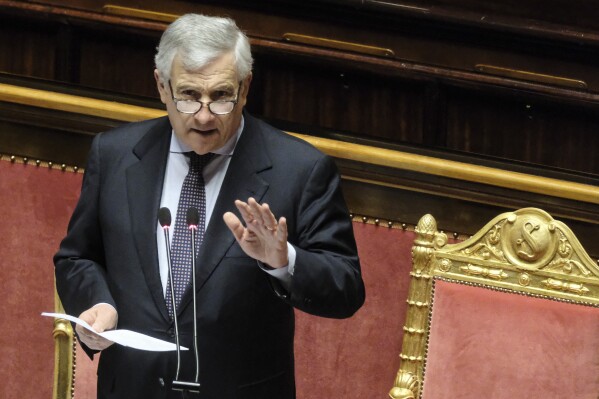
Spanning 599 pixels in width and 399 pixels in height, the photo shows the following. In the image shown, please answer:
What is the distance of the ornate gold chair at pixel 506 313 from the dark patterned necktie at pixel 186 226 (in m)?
0.37

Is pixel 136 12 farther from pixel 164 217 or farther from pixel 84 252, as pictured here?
pixel 164 217

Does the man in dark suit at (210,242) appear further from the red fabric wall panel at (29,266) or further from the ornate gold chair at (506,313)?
the red fabric wall panel at (29,266)

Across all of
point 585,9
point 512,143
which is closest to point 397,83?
point 512,143

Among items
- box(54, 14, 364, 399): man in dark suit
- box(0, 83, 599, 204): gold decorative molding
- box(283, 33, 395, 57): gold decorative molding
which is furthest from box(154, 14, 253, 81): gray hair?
box(283, 33, 395, 57): gold decorative molding

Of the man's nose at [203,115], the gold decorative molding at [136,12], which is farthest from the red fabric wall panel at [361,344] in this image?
the gold decorative molding at [136,12]

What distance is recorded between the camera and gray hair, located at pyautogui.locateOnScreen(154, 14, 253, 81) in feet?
3.64

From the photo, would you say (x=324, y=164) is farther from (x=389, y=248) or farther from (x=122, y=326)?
(x=389, y=248)

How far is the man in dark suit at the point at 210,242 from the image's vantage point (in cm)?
111

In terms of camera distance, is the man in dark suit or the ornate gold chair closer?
the man in dark suit

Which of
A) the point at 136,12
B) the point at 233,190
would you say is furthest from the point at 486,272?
the point at 136,12

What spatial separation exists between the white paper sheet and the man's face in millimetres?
180

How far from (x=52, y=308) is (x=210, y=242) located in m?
0.63

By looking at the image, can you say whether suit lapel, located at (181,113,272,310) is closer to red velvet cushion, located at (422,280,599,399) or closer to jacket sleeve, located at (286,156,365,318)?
jacket sleeve, located at (286,156,365,318)

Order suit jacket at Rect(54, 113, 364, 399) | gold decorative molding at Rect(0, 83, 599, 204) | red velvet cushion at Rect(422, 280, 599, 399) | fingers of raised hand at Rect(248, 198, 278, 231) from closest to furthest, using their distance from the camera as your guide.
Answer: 1. fingers of raised hand at Rect(248, 198, 278, 231)
2. suit jacket at Rect(54, 113, 364, 399)
3. red velvet cushion at Rect(422, 280, 599, 399)
4. gold decorative molding at Rect(0, 83, 599, 204)
